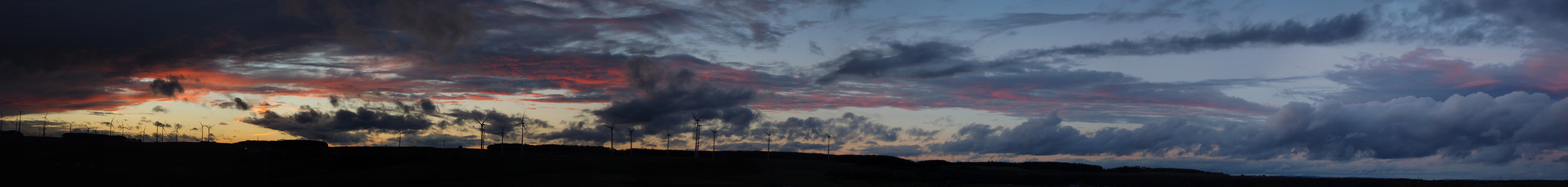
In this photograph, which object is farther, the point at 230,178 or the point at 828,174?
the point at 828,174

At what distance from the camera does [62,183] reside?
84812 mm

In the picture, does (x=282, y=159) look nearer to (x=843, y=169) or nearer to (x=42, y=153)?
(x=42, y=153)

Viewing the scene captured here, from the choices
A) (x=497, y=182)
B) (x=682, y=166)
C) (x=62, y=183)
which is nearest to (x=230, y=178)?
(x=62, y=183)

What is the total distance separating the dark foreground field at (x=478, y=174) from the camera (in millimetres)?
89125

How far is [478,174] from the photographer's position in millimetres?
96562

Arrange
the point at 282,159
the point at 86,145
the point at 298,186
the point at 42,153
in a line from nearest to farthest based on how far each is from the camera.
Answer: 1. the point at 298,186
2. the point at 42,153
3. the point at 282,159
4. the point at 86,145

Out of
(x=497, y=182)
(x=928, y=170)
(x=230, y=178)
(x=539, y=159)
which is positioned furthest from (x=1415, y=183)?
(x=230, y=178)

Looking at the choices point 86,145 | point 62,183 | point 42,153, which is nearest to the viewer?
point 62,183

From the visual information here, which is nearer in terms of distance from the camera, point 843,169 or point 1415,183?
point 1415,183

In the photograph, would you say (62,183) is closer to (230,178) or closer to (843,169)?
(230,178)

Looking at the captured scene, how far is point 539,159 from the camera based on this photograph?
139 metres

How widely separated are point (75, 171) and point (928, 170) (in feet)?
441

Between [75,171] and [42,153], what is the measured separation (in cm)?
2611

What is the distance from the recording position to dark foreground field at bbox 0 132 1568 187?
89.1 meters
